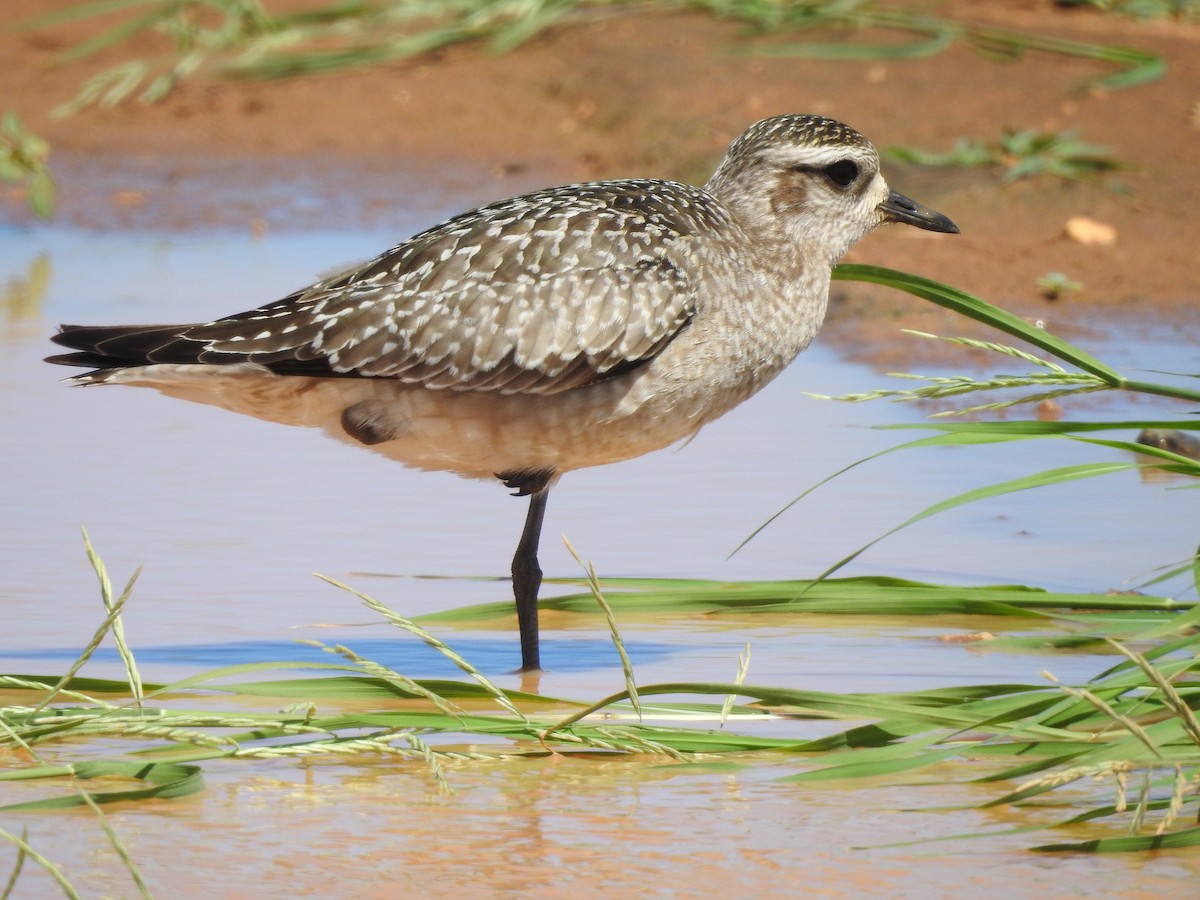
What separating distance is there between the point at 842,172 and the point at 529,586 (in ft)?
5.64

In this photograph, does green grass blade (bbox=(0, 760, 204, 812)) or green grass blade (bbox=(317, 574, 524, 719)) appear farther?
green grass blade (bbox=(0, 760, 204, 812))

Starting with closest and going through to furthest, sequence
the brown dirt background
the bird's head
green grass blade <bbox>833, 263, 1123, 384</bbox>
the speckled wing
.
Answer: green grass blade <bbox>833, 263, 1123, 384</bbox> < the speckled wing < the bird's head < the brown dirt background

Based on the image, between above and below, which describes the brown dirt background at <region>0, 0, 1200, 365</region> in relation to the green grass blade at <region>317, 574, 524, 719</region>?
above

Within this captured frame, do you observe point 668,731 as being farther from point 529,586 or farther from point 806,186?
point 806,186

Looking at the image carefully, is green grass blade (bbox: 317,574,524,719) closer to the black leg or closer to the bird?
the black leg

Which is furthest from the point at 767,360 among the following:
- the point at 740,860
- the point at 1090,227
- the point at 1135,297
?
the point at 1090,227

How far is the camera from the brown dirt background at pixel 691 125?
1023cm

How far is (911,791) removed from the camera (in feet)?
14.5

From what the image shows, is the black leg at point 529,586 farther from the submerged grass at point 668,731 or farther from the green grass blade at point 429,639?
the green grass blade at point 429,639

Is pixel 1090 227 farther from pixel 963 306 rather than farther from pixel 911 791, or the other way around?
pixel 911 791

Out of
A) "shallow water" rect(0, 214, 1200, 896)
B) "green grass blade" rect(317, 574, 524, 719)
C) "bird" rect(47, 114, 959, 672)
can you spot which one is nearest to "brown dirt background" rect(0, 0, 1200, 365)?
"shallow water" rect(0, 214, 1200, 896)

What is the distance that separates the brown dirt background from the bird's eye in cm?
318

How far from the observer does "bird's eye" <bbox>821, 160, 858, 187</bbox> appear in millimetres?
6250

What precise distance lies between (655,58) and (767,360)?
850cm
